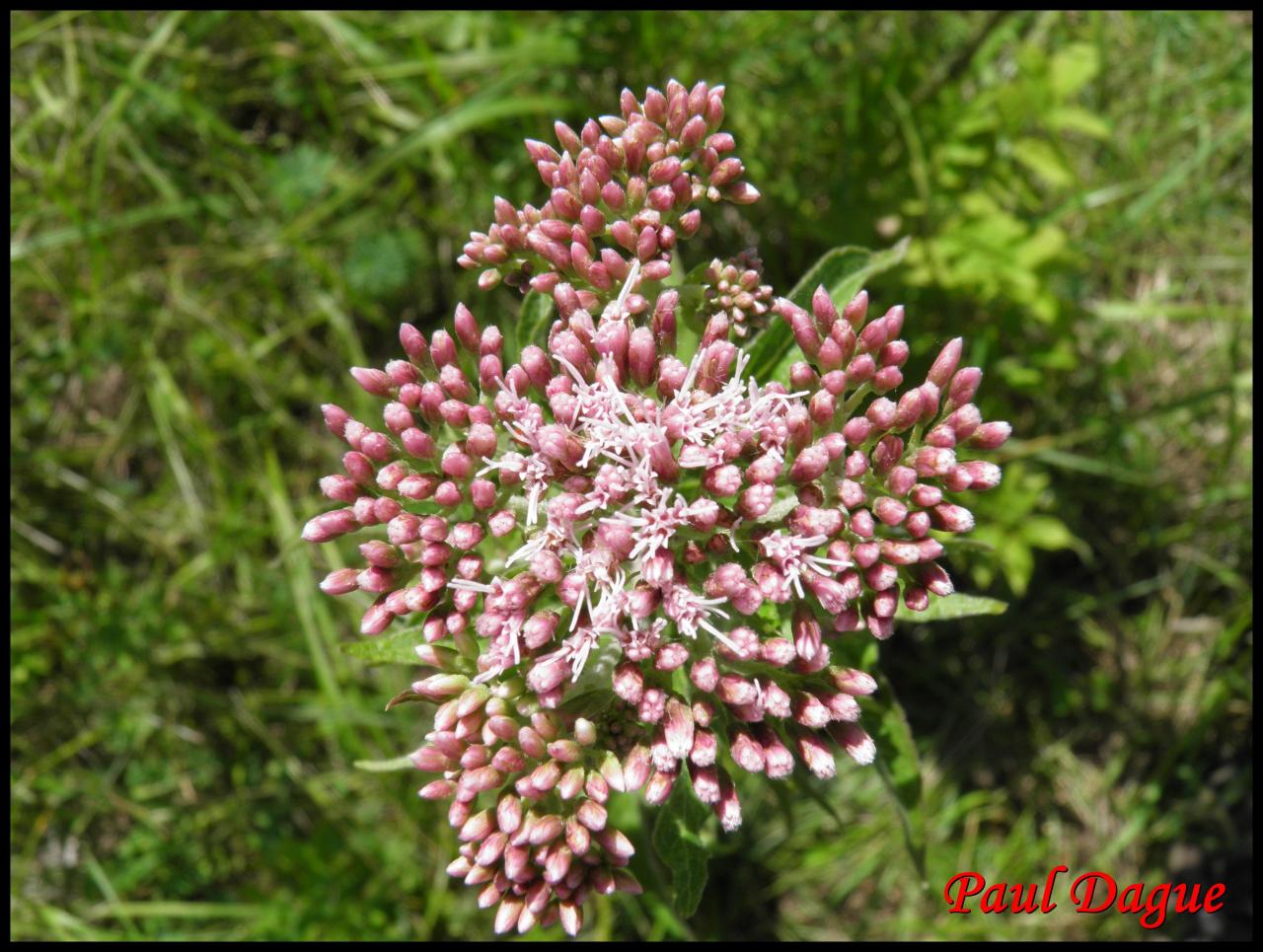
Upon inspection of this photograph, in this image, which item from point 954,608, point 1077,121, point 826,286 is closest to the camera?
point 954,608

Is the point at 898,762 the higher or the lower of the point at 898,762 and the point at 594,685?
the lower

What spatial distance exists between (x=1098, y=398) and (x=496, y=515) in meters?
4.76

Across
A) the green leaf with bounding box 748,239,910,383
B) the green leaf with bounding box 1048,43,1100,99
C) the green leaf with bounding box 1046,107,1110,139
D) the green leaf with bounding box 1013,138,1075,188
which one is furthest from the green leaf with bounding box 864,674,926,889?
the green leaf with bounding box 1048,43,1100,99

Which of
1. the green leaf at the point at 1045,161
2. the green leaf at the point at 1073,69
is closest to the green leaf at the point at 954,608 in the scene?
the green leaf at the point at 1045,161

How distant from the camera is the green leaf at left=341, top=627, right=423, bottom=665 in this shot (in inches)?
129

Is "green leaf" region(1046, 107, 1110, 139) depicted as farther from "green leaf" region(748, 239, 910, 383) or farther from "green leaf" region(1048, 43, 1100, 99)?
"green leaf" region(748, 239, 910, 383)

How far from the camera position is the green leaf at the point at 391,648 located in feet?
10.8

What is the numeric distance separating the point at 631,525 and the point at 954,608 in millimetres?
1294

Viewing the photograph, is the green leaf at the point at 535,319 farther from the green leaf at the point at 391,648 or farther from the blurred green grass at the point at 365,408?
the blurred green grass at the point at 365,408

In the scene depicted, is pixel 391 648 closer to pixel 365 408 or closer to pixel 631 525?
pixel 631 525

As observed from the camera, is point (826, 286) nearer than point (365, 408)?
Yes

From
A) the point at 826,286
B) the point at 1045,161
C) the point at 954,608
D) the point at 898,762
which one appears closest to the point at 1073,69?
the point at 1045,161

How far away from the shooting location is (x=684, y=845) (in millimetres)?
3178

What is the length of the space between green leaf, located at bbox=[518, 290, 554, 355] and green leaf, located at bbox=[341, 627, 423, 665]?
3.88ft
